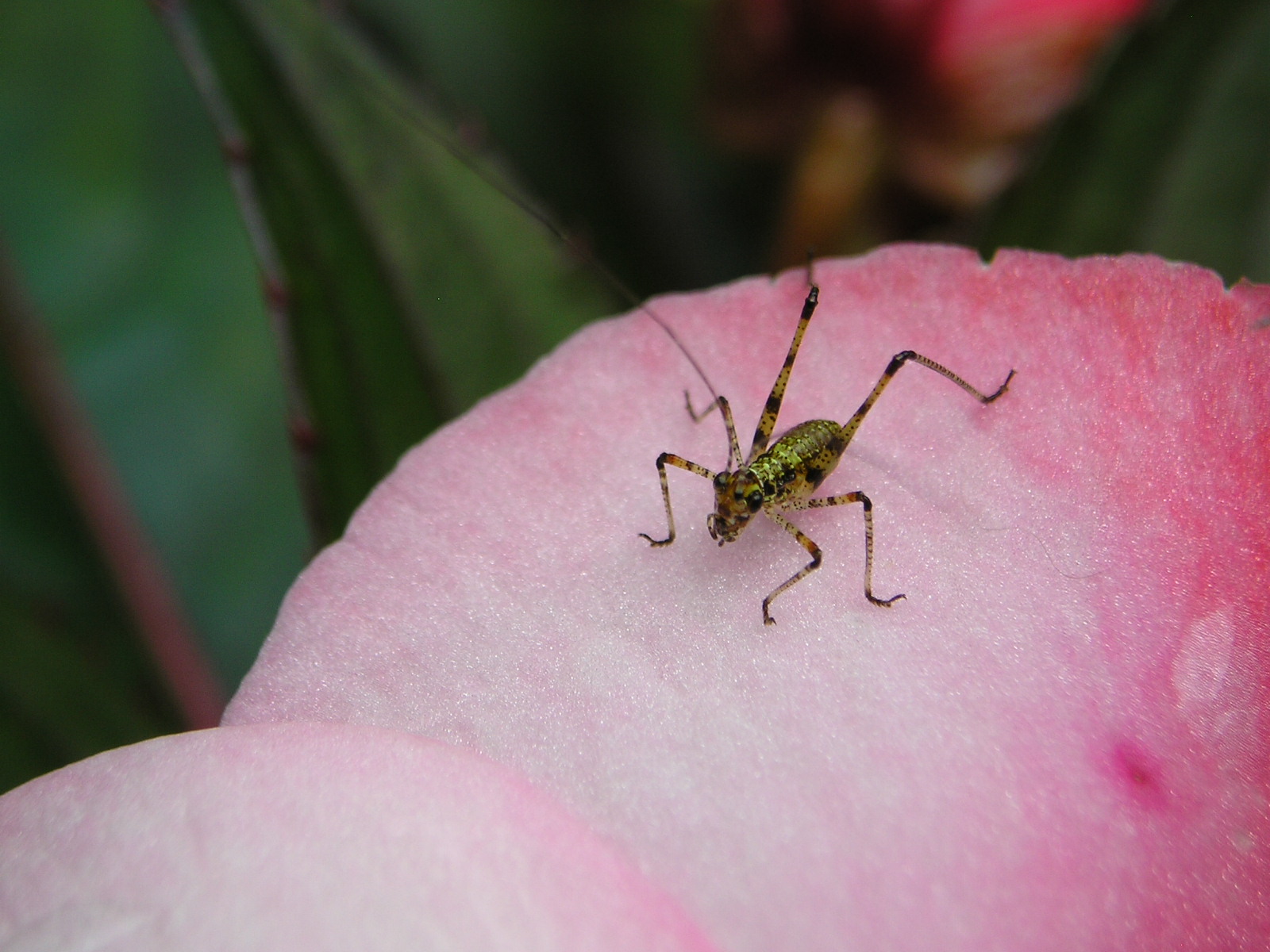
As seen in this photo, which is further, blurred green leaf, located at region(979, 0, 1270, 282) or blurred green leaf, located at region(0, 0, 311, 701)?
blurred green leaf, located at region(0, 0, 311, 701)

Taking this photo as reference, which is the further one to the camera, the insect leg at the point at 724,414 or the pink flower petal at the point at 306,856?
the insect leg at the point at 724,414

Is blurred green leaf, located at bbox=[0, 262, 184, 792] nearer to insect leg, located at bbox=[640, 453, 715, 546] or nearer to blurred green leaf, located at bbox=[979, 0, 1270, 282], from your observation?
insect leg, located at bbox=[640, 453, 715, 546]

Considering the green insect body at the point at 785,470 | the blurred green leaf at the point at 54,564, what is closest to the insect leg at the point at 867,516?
the green insect body at the point at 785,470

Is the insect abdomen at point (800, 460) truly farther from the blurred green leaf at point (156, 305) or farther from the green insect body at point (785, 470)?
the blurred green leaf at point (156, 305)

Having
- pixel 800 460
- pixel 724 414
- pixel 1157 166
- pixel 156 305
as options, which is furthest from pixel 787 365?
pixel 156 305

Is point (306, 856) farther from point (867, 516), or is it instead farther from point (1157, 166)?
point (1157, 166)

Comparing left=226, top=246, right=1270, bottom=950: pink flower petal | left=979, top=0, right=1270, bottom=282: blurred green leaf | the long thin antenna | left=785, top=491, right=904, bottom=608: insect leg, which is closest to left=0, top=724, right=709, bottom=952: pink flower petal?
left=226, top=246, right=1270, bottom=950: pink flower petal

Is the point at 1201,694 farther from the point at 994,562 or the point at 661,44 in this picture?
the point at 661,44

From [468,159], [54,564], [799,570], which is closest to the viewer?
[799,570]
